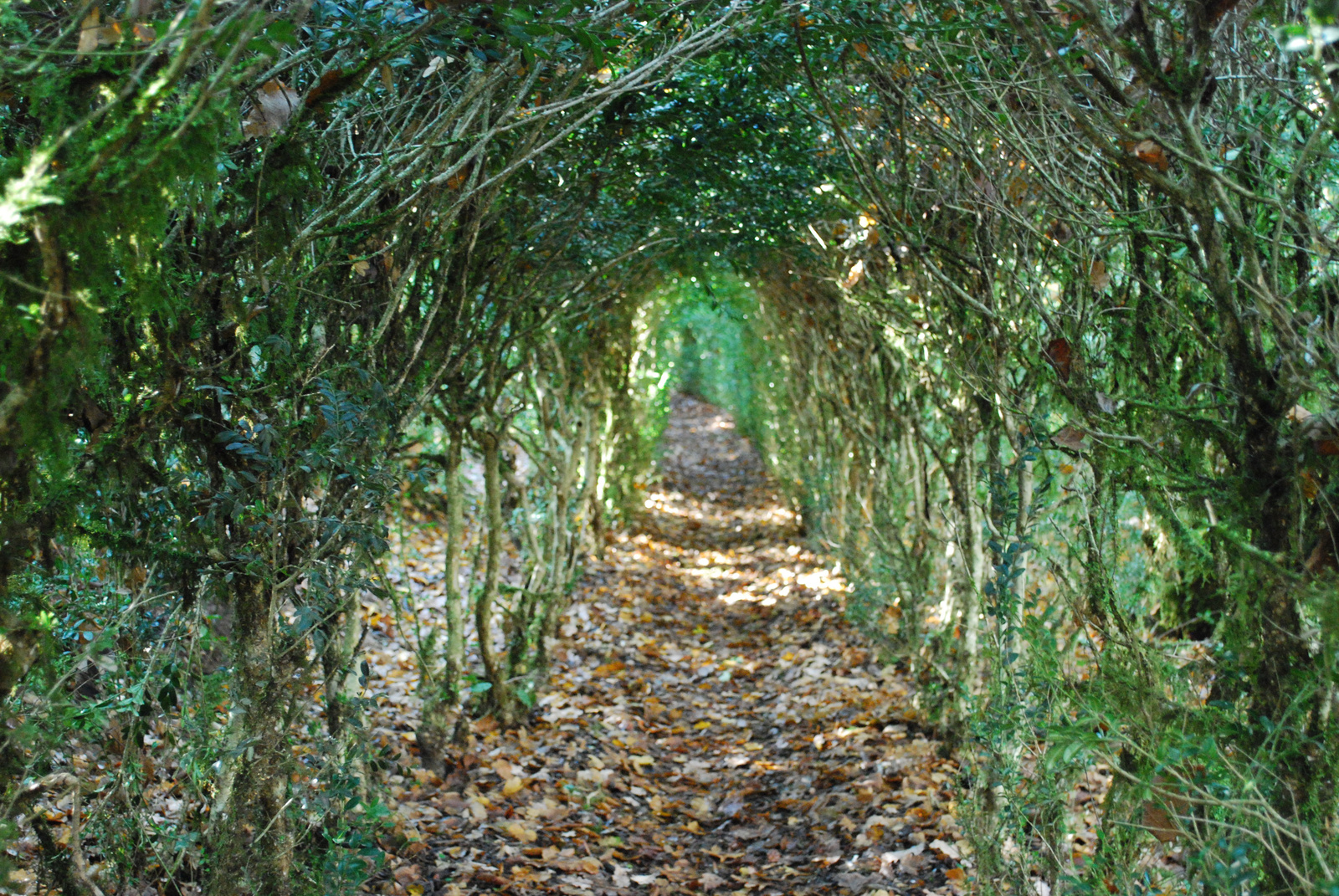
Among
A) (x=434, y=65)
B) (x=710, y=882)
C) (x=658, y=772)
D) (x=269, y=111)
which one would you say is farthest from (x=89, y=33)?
(x=658, y=772)

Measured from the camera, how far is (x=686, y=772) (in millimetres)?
5000

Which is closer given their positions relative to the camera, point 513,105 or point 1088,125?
point 1088,125

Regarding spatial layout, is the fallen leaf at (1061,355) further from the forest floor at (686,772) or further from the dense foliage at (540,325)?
the forest floor at (686,772)

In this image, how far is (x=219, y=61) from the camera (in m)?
2.04

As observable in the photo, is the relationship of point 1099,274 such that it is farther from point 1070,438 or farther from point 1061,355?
point 1070,438

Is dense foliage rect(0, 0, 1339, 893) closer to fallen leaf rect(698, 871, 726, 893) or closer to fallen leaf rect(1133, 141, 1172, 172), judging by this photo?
fallen leaf rect(1133, 141, 1172, 172)

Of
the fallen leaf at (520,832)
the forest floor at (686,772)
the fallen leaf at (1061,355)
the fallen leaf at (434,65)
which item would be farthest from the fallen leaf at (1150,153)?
the fallen leaf at (520,832)

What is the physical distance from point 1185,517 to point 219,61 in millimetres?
3310

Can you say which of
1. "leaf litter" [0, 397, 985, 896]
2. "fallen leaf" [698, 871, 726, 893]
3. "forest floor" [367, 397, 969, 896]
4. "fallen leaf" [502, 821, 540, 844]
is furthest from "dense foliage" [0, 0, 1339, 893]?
"fallen leaf" [698, 871, 726, 893]

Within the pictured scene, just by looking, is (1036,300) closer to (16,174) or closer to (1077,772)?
(1077,772)

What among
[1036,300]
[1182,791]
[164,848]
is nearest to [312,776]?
[164,848]

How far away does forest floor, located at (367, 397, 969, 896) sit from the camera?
12.3 ft

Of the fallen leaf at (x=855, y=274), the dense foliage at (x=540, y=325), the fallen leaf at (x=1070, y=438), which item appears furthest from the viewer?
the fallen leaf at (x=855, y=274)

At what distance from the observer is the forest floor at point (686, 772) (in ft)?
12.3
